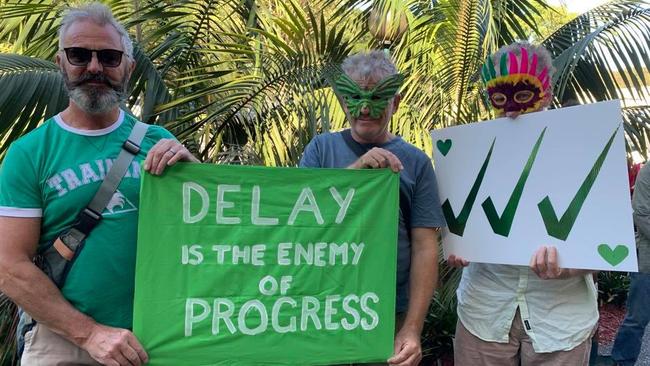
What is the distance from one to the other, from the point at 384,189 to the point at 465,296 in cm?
68

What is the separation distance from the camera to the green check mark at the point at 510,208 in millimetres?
2443

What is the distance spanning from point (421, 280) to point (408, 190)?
0.36 meters

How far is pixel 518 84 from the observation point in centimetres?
242

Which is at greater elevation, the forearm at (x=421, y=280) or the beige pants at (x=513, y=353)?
the forearm at (x=421, y=280)

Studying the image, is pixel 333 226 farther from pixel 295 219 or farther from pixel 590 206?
pixel 590 206

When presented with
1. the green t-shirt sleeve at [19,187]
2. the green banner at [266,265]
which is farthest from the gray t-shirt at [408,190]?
the green t-shirt sleeve at [19,187]

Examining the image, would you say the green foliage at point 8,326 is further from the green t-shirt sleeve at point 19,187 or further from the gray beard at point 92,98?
the gray beard at point 92,98

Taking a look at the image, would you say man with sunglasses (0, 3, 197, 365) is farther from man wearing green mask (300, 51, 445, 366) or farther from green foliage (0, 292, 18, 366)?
green foliage (0, 292, 18, 366)

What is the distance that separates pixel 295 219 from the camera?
89.7 inches

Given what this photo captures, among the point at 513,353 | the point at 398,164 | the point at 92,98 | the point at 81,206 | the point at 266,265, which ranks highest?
the point at 92,98

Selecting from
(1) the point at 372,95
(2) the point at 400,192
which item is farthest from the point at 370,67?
(2) the point at 400,192

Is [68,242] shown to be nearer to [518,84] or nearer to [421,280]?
[421,280]

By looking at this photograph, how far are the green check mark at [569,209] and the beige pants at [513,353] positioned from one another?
0.38m

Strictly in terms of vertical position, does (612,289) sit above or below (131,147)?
below
